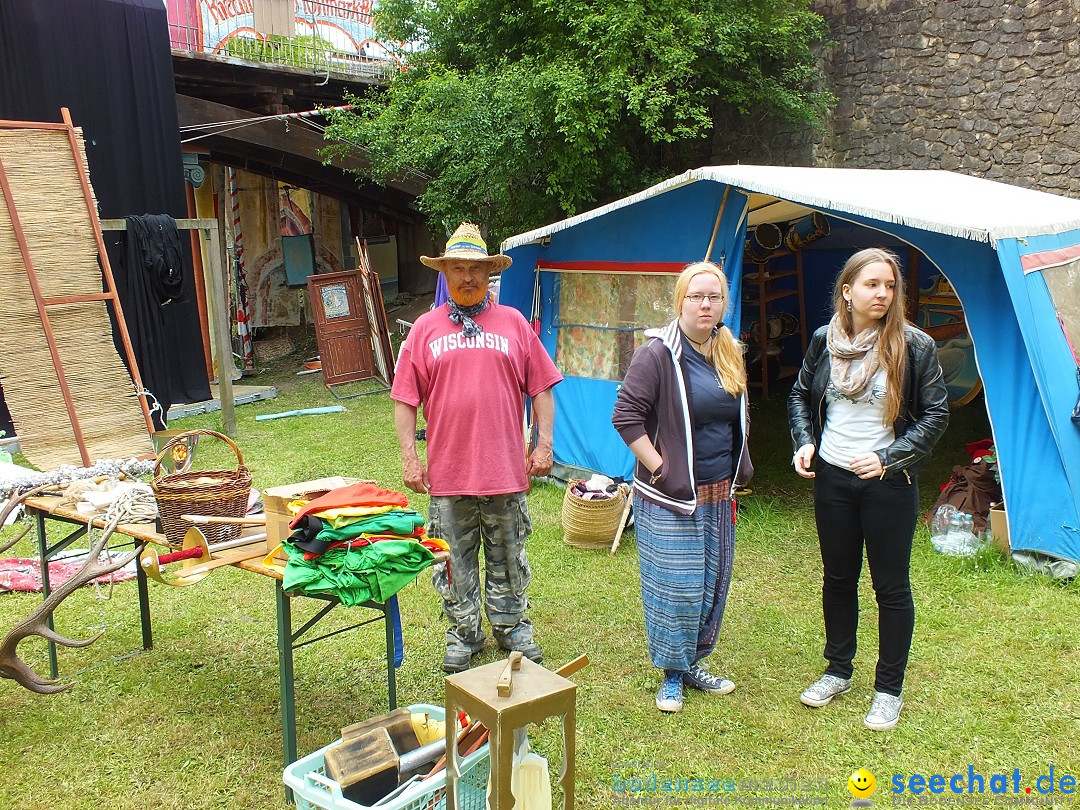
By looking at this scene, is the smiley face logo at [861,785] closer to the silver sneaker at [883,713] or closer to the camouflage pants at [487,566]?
the silver sneaker at [883,713]

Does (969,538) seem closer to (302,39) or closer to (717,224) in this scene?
(717,224)

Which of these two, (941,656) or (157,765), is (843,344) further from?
(157,765)

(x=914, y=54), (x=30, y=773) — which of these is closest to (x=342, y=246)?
(x=914, y=54)

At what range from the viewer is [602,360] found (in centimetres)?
662

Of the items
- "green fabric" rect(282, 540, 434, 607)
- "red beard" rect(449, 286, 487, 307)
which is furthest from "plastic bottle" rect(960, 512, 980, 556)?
"green fabric" rect(282, 540, 434, 607)

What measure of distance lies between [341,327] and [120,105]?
12.0ft

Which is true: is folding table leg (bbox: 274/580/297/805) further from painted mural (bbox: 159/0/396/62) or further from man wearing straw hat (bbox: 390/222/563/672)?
painted mural (bbox: 159/0/396/62)

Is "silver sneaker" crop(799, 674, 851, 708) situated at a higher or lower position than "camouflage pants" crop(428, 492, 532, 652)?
lower

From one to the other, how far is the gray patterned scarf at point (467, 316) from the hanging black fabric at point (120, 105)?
19.6ft

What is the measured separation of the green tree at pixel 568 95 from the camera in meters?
9.80

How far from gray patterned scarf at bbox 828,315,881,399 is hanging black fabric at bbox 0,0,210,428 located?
7.17 metres

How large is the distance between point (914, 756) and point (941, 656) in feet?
2.96

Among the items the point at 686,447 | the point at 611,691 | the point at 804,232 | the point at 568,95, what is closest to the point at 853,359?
the point at 686,447

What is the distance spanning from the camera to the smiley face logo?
117 inches
